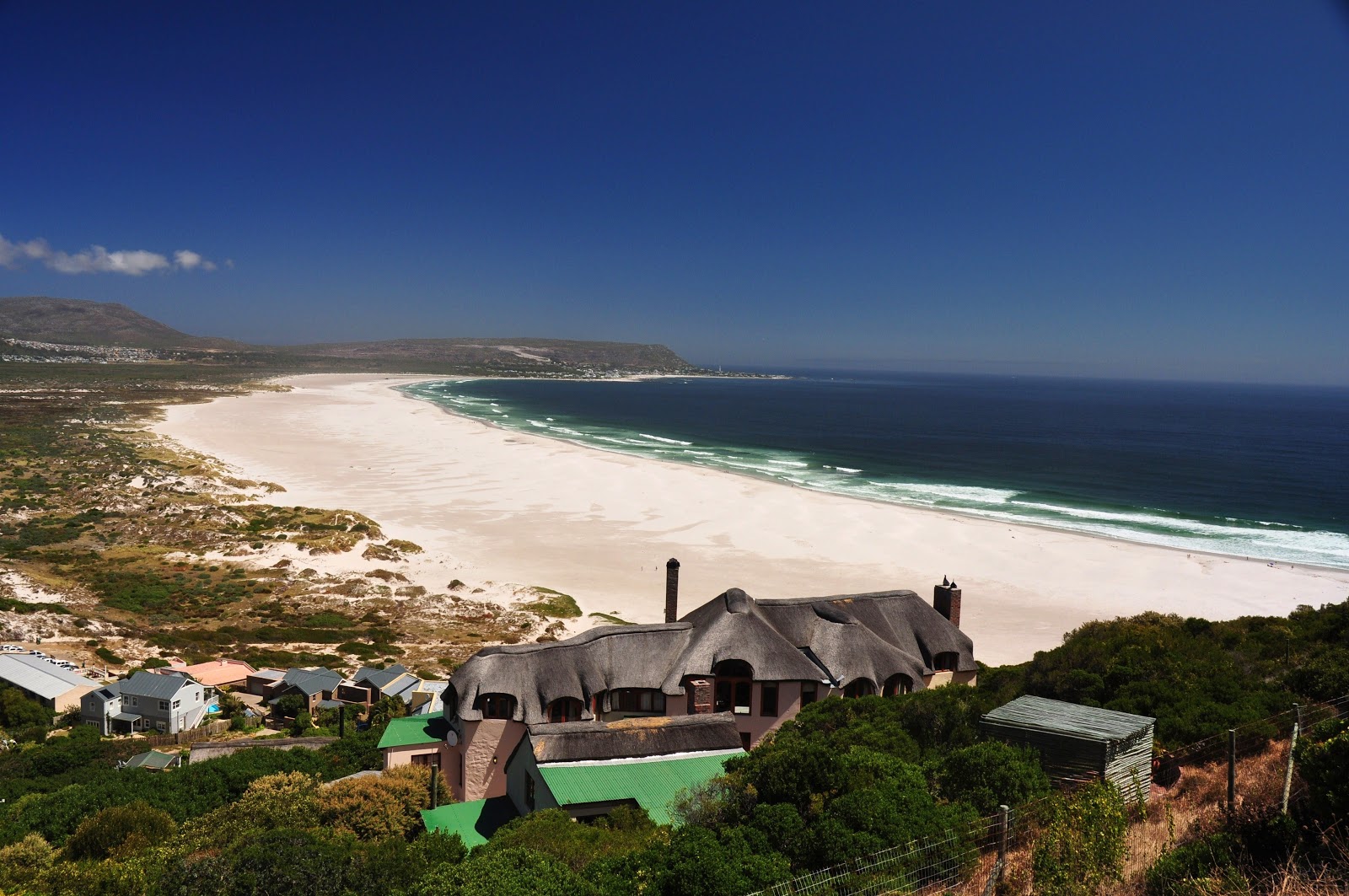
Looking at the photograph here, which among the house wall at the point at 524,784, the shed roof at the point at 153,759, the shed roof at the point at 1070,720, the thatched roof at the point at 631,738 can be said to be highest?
the shed roof at the point at 1070,720

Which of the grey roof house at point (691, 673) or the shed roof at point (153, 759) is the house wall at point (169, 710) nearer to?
the shed roof at point (153, 759)

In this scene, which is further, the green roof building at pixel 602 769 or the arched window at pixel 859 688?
the arched window at pixel 859 688

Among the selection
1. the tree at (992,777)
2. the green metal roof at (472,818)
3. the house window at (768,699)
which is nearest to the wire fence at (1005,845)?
the tree at (992,777)

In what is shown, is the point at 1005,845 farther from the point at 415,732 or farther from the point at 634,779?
the point at 415,732

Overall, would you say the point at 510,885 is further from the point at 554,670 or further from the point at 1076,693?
the point at 1076,693

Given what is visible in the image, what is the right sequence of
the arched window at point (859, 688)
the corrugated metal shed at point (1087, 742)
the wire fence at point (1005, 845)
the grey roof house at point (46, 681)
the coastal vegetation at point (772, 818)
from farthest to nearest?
the grey roof house at point (46, 681)
the arched window at point (859, 688)
the corrugated metal shed at point (1087, 742)
the wire fence at point (1005, 845)
the coastal vegetation at point (772, 818)

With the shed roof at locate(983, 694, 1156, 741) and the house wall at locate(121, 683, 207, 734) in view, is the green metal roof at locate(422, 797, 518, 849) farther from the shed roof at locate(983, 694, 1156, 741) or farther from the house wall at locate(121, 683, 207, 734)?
the house wall at locate(121, 683, 207, 734)
